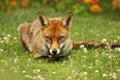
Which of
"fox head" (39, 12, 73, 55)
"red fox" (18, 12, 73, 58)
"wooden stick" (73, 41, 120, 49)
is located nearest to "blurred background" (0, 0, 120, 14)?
"wooden stick" (73, 41, 120, 49)

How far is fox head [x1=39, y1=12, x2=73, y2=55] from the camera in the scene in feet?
34.7

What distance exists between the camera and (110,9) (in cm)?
2456

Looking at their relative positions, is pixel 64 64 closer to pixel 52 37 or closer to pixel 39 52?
pixel 52 37

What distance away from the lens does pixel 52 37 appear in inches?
420

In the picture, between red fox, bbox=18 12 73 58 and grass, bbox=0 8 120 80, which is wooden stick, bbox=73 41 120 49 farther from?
red fox, bbox=18 12 73 58

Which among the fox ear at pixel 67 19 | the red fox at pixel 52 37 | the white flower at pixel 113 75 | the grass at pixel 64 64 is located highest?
the fox ear at pixel 67 19

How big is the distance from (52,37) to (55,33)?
109 millimetres

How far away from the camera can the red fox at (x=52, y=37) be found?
10.7 metres

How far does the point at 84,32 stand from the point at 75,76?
6468 millimetres

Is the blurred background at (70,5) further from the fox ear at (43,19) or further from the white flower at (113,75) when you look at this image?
the white flower at (113,75)

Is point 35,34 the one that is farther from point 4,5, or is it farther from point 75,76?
point 4,5

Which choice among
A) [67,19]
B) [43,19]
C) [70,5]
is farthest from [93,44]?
[70,5]

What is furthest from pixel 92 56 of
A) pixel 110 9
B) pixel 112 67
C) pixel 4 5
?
pixel 110 9

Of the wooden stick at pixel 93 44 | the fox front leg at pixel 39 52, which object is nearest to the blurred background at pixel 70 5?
the wooden stick at pixel 93 44
